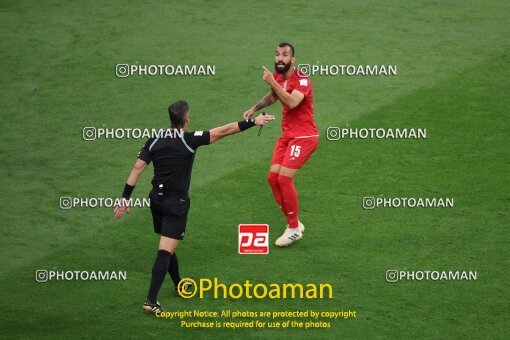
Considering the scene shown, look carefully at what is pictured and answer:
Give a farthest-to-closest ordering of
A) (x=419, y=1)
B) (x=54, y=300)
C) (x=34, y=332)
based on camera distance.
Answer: (x=419, y=1) → (x=54, y=300) → (x=34, y=332)

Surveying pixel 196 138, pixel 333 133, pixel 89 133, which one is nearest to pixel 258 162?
pixel 333 133

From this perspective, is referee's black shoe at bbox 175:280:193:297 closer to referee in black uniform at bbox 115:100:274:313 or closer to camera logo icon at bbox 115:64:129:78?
referee in black uniform at bbox 115:100:274:313

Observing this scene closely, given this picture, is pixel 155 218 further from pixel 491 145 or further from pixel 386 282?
pixel 491 145

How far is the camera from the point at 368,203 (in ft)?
40.7

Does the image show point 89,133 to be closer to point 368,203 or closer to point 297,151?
point 297,151

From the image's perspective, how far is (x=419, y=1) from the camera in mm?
19141

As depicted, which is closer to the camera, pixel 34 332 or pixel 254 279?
pixel 34 332

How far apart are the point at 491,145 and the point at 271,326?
5.77 m

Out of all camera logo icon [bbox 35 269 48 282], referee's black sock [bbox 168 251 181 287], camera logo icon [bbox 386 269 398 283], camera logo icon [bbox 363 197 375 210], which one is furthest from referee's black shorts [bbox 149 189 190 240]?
camera logo icon [bbox 363 197 375 210]

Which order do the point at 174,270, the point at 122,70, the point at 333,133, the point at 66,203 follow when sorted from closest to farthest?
the point at 174,270, the point at 66,203, the point at 333,133, the point at 122,70

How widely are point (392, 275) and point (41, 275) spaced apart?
13.0ft

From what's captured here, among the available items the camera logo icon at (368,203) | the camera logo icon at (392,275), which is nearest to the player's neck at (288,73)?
the camera logo icon at (368,203)

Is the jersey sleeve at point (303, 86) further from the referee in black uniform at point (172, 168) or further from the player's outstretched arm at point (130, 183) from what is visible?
the player's outstretched arm at point (130, 183)

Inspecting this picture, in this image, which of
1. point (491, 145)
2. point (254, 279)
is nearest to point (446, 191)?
point (491, 145)
